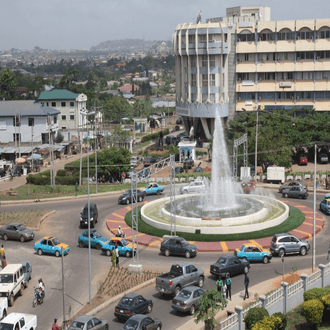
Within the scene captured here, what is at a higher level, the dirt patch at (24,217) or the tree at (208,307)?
the tree at (208,307)

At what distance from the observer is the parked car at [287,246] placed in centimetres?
4250

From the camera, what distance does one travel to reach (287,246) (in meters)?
42.6

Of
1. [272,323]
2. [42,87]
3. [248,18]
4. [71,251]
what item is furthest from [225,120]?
[42,87]

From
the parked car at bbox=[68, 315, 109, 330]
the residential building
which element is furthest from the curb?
the residential building

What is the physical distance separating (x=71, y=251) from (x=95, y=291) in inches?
379

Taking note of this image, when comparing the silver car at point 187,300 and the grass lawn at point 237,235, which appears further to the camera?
the grass lawn at point 237,235

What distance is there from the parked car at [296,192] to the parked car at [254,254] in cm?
2238

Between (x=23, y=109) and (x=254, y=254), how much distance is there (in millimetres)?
68193

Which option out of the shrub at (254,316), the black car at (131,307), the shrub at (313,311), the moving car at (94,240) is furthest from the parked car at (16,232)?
the shrub at (313,311)

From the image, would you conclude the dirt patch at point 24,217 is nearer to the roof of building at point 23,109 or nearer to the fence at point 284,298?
the fence at point 284,298

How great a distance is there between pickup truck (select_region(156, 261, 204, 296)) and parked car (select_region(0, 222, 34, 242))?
17.5 m

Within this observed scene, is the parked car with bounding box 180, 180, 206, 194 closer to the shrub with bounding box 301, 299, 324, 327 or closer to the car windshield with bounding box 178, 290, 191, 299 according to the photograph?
the car windshield with bounding box 178, 290, 191, 299

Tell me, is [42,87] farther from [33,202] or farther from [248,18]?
[33,202]

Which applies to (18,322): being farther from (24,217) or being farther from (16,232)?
(24,217)
